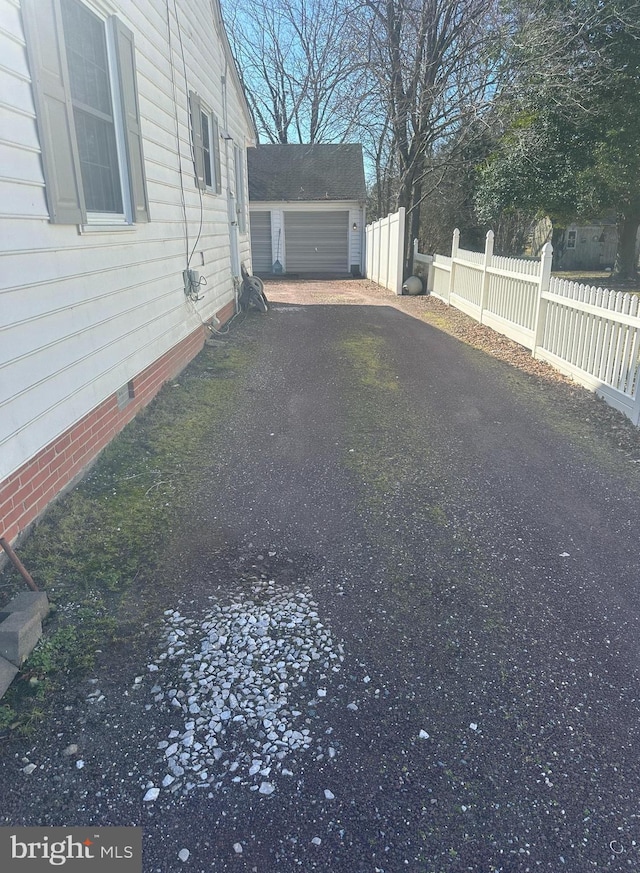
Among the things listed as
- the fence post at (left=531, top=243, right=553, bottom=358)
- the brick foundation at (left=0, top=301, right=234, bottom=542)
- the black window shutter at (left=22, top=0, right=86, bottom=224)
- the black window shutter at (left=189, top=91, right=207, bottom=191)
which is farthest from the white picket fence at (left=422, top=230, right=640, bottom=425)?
the black window shutter at (left=22, top=0, right=86, bottom=224)

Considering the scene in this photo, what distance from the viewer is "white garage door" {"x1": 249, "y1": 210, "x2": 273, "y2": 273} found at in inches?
902

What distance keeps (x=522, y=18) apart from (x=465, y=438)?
47.3 feet

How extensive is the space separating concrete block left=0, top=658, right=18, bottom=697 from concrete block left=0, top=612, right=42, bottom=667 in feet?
0.11

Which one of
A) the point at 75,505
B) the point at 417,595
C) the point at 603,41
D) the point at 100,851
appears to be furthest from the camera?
the point at 603,41

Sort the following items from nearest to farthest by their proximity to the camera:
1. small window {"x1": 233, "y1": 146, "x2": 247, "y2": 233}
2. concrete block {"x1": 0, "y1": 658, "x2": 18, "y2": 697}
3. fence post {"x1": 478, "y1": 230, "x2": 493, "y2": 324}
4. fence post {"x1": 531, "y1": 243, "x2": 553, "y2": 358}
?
concrete block {"x1": 0, "y1": 658, "x2": 18, "y2": 697} < fence post {"x1": 531, "y1": 243, "x2": 553, "y2": 358} < fence post {"x1": 478, "y1": 230, "x2": 493, "y2": 324} < small window {"x1": 233, "y1": 146, "x2": 247, "y2": 233}

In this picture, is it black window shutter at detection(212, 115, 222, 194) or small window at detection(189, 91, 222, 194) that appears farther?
black window shutter at detection(212, 115, 222, 194)

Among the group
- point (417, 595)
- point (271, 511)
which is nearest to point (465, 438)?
point (271, 511)

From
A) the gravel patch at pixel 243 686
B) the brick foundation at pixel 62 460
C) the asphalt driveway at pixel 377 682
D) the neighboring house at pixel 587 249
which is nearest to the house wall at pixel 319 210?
the neighboring house at pixel 587 249

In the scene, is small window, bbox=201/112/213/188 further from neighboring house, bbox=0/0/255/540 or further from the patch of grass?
the patch of grass

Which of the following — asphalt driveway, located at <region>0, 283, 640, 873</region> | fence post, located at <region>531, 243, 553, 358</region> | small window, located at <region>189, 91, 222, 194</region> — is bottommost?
asphalt driveway, located at <region>0, 283, 640, 873</region>

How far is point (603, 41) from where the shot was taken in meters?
14.5

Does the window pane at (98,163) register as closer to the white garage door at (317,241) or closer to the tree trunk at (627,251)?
the tree trunk at (627,251)

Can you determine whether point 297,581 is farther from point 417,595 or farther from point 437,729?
point 437,729

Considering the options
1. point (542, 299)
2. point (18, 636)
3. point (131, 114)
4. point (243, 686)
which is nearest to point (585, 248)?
point (542, 299)
